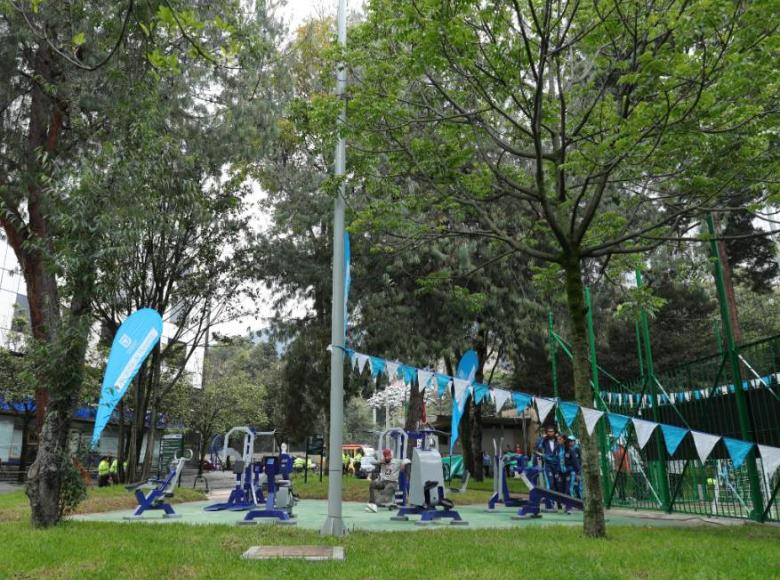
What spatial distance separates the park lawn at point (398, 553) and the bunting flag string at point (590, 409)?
3.67ft

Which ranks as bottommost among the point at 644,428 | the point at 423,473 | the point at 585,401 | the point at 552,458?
the point at 423,473

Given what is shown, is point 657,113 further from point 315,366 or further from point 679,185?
point 315,366

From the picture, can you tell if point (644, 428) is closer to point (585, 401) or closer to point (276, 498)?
point (585, 401)

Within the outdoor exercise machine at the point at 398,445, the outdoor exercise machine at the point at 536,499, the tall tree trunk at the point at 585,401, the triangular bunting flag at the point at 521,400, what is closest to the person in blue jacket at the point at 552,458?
the outdoor exercise machine at the point at 536,499

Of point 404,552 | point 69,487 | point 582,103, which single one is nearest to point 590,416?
point 404,552

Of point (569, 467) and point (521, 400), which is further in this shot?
point (569, 467)

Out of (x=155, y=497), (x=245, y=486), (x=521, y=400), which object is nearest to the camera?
(x=521, y=400)

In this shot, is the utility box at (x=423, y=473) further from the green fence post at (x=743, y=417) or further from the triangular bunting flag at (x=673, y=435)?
the green fence post at (x=743, y=417)

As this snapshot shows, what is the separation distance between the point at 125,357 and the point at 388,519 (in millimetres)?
5640

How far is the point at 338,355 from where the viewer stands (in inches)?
366

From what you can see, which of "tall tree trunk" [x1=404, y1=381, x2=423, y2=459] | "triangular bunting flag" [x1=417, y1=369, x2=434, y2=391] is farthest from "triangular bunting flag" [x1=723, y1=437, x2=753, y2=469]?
"tall tree trunk" [x1=404, y1=381, x2=423, y2=459]

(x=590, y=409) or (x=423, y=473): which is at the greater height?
(x=590, y=409)

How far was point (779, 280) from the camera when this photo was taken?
104 feet

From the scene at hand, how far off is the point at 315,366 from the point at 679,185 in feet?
50.2
